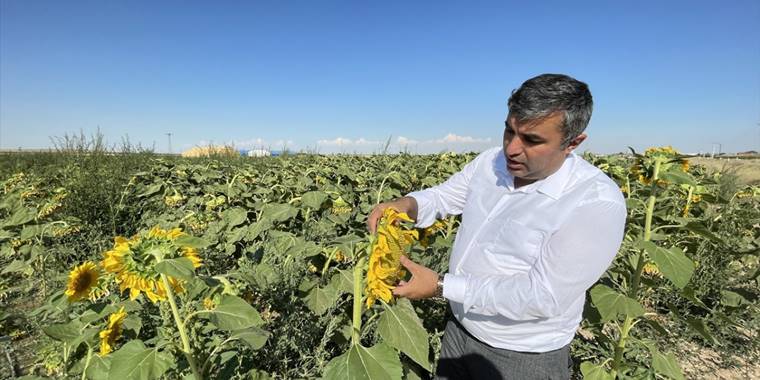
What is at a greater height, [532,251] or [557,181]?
[557,181]

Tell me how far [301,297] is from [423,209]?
2.31ft

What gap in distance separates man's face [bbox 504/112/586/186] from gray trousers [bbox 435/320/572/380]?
0.72 meters

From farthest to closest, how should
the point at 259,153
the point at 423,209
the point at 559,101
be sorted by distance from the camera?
the point at 259,153 < the point at 423,209 < the point at 559,101

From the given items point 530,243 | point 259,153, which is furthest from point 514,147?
point 259,153

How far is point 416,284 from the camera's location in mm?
1353

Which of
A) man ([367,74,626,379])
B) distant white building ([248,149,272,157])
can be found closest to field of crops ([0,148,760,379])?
man ([367,74,626,379])

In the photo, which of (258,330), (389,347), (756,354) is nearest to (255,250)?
(258,330)

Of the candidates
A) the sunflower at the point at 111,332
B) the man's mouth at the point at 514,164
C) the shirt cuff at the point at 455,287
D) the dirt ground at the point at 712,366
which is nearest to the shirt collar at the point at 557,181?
the man's mouth at the point at 514,164

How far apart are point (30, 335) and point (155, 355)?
2.61 m

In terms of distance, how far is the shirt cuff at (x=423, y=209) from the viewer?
6.17 ft

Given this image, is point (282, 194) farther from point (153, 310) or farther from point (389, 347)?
point (389, 347)

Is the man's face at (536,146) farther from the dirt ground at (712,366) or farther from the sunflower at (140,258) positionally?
the dirt ground at (712,366)

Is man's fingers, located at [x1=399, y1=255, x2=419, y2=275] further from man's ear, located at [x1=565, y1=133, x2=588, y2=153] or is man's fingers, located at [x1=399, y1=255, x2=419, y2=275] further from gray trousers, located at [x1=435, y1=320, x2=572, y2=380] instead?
man's ear, located at [x1=565, y1=133, x2=588, y2=153]

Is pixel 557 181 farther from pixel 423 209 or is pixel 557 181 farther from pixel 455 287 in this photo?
pixel 423 209
